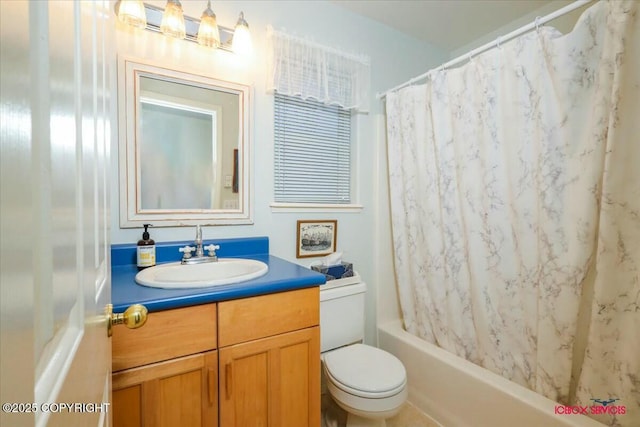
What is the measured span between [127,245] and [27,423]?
1297mm

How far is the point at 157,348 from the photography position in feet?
3.01

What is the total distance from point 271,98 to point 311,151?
0.39m

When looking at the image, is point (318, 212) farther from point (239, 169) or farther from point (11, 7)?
point (11, 7)

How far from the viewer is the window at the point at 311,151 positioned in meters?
1.75

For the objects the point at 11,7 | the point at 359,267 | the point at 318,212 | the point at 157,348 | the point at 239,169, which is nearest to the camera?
the point at 11,7

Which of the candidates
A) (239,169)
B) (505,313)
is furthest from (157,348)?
(505,313)

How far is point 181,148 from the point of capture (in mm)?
1454

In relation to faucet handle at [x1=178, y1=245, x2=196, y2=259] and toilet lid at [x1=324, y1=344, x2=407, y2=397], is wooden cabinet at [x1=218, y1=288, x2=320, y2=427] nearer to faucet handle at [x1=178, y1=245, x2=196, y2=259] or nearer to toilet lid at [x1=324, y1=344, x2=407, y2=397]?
toilet lid at [x1=324, y1=344, x2=407, y2=397]

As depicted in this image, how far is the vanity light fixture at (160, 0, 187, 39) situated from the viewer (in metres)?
1.36

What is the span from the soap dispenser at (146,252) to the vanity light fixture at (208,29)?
0.98 metres

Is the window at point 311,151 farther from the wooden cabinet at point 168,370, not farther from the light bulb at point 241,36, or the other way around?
the wooden cabinet at point 168,370

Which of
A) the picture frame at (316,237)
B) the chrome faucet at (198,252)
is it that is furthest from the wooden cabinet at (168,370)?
the picture frame at (316,237)

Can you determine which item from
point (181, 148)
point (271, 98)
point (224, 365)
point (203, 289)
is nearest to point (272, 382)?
→ point (224, 365)

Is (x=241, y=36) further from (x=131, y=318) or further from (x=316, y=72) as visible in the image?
(x=131, y=318)
